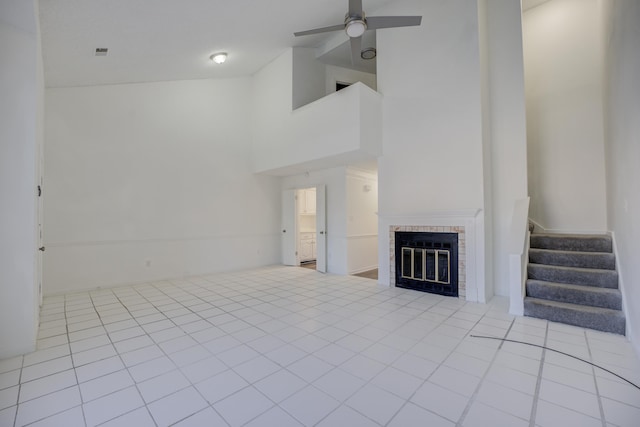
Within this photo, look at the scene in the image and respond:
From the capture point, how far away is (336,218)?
6.22 metres

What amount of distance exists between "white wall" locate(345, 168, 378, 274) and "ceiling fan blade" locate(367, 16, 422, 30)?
116 inches

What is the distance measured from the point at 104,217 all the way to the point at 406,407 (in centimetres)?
551

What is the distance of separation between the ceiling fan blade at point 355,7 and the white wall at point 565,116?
3921 mm

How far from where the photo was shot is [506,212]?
14.5 ft

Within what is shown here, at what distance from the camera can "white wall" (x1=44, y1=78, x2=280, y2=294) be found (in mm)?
4711

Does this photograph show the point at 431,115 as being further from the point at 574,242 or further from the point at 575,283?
the point at 575,283

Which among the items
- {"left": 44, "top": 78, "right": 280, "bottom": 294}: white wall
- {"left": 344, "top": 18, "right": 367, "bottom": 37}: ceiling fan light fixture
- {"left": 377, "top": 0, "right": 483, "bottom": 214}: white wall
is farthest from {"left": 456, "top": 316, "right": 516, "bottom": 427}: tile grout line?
{"left": 44, "top": 78, "right": 280, "bottom": 294}: white wall

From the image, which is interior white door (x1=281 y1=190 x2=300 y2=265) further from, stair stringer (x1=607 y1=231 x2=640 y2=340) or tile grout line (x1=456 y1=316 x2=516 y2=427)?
stair stringer (x1=607 y1=231 x2=640 y2=340)

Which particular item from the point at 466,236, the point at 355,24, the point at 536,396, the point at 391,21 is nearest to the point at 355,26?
the point at 355,24

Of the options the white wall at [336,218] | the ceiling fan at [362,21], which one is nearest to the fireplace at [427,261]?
the white wall at [336,218]

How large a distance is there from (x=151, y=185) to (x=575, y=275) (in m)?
6.83

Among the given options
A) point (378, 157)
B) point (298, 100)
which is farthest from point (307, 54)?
point (378, 157)

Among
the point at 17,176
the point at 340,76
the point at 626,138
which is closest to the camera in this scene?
the point at 17,176

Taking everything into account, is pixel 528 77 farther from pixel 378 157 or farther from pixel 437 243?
pixel 437 243
